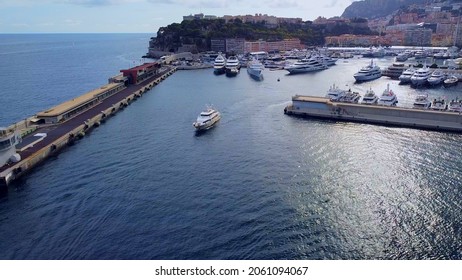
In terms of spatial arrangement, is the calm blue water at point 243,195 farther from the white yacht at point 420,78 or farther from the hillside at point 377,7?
the hillside at point 377,7

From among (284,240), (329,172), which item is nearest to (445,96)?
(329,172)

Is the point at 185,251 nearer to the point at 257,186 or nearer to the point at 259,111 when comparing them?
the point at 257,186

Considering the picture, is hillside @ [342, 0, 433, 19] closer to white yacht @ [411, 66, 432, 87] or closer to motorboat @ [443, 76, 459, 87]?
motorboat @ [443, 76, 459, 87]

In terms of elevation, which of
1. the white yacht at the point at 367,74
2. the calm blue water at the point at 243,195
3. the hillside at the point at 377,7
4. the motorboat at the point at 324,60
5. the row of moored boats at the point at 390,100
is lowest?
the calm blue water at the point at 243,195

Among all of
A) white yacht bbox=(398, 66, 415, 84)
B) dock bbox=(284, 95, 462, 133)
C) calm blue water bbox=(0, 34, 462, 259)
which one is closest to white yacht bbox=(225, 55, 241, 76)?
white yacht bbox=(398, 66, 415, 84)

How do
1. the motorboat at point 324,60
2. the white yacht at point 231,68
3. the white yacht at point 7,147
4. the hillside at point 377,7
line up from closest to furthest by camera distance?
the white yacht at point 7,147 → the white yacht at point 231,68 → the motorboat at point 324,60 → the hillside at point 377,7

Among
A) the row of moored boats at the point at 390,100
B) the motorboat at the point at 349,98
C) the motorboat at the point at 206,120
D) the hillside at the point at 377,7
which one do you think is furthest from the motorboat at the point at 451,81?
the hillside at the point at 377,7

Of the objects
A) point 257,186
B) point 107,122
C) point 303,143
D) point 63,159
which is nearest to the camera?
point 257,186
